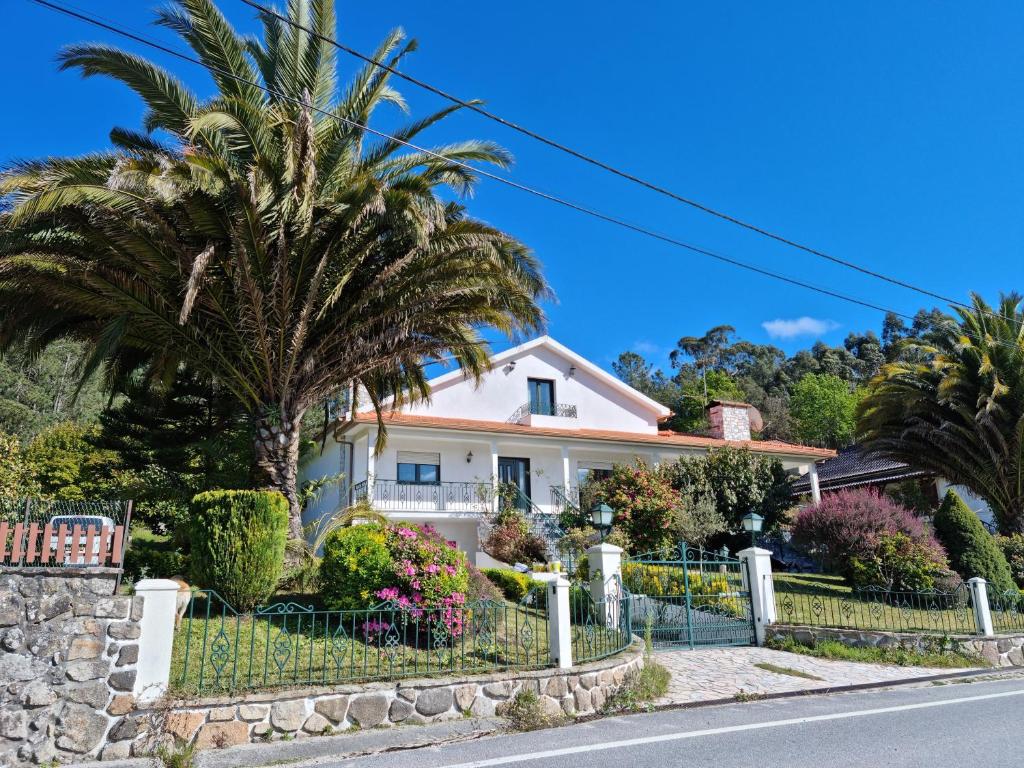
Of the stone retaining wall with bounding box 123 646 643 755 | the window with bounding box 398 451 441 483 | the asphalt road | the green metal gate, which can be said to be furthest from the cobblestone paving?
the window with bounding box 398 451 441 483

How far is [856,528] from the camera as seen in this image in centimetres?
1584

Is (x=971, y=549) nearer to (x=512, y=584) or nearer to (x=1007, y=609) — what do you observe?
(x=1007, y=609)

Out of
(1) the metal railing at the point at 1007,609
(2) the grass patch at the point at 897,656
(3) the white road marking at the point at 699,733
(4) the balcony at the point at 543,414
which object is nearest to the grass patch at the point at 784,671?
(2) the grass patch at the point at 897,656

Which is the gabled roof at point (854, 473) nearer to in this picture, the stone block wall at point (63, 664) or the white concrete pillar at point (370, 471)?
the white concrete pillar at point (370, 471)

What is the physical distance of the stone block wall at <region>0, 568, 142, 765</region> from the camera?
5.61 metres

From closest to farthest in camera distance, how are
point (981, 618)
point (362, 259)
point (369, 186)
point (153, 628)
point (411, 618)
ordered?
point (153, 628), point (411, 618), point (369, 186), point (362, 259), point (981, 618)

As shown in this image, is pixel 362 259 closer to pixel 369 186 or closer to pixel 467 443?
pixel 369 186

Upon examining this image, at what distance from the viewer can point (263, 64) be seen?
1135 cm

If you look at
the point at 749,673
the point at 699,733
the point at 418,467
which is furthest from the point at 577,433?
the point at 699,733

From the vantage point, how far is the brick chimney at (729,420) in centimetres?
2845

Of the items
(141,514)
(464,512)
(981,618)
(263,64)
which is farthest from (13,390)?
(981,618)

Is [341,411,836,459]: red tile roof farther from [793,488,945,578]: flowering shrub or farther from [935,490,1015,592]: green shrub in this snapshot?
[935,490,1015,592]: green shrub

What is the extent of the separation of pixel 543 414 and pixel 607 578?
1556 centimetres

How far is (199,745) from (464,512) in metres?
16.0
